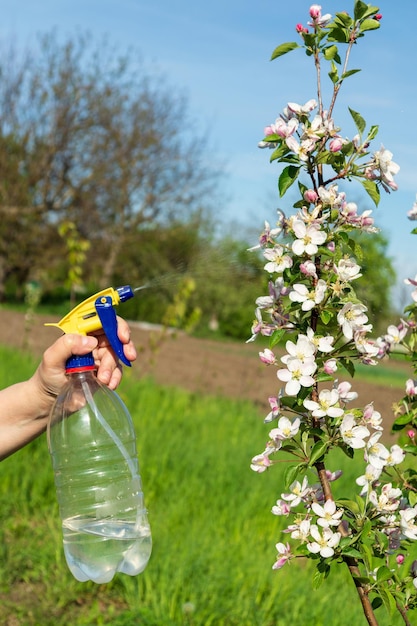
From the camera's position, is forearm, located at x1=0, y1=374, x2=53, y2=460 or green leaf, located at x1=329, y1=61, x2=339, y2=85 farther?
forearm, located at x1=0, y1=374, x2=53, y2=460

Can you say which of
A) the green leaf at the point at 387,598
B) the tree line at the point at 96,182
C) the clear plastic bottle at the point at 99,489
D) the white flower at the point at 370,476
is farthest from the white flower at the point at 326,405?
the tree line at the point at 96,182

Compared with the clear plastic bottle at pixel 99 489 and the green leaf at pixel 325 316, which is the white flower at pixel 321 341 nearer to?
the green leaf at pixel 325 316

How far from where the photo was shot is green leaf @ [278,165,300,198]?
156cm

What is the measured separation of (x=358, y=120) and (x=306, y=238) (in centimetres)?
28

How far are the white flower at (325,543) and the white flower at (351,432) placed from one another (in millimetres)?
181

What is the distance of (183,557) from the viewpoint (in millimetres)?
3617

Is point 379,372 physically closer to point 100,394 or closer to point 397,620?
point 397,620

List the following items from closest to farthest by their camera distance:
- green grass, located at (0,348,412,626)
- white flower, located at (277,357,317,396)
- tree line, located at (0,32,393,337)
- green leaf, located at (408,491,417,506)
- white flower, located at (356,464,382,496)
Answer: white flower, located at (277,357,317,396) < white flower, located at (356,464,382,496) < green leaf, located at (408,491,417,506) < green grass, located at (0,348,412,626) < tree line, located at (0,32,393,337)

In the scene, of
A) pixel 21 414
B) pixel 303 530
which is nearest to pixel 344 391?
pixel 303 530

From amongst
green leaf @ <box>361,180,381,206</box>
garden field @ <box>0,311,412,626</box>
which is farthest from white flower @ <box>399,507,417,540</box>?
garden field @ <box>0,311,412,626</box>

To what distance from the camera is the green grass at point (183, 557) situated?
327cm

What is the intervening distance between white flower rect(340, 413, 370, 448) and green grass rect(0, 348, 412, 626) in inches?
67.9

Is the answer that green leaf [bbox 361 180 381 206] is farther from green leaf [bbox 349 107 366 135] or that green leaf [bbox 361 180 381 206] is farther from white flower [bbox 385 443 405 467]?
white flower [bbox 385 443 405 467]

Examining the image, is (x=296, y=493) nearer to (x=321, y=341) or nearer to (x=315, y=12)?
(x=321, y=341)
